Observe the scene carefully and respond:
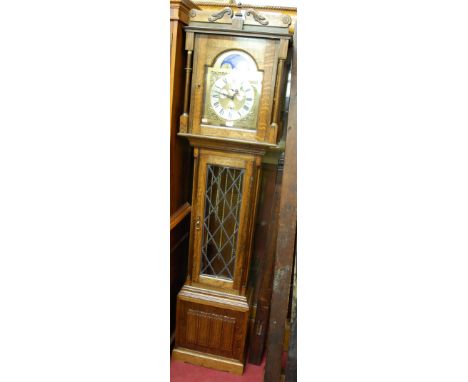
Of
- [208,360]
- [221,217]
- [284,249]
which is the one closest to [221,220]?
[221,217]

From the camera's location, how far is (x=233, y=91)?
1488mm

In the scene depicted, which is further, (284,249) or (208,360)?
(208,360)

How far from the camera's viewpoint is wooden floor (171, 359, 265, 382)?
69.9 inches

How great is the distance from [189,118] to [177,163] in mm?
276

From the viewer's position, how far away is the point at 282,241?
127cm

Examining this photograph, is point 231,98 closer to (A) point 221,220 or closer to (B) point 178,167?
(B) point 178,167

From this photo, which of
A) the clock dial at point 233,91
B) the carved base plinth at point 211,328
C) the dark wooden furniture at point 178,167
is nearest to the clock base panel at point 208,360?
the carved base plinth at point 211,328

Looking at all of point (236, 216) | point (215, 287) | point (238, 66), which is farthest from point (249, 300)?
point (238, 66)

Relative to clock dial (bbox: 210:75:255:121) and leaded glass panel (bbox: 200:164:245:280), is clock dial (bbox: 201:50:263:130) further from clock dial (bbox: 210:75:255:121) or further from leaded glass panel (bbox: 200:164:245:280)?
leaded glass panel (bbox: 200:164:245:280)

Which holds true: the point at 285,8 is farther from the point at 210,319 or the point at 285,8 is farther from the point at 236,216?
the point at 210,319

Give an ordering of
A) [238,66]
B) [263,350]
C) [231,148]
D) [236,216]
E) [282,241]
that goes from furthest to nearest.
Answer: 1. [263,350]
2. [236,216]
3. [231,148]
4. [238,66]
5. [282,241]

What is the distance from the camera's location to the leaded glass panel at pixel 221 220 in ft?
5.38

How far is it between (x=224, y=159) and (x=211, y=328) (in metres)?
0.91

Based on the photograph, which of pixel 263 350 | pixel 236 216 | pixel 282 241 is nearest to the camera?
pixel 282 241
